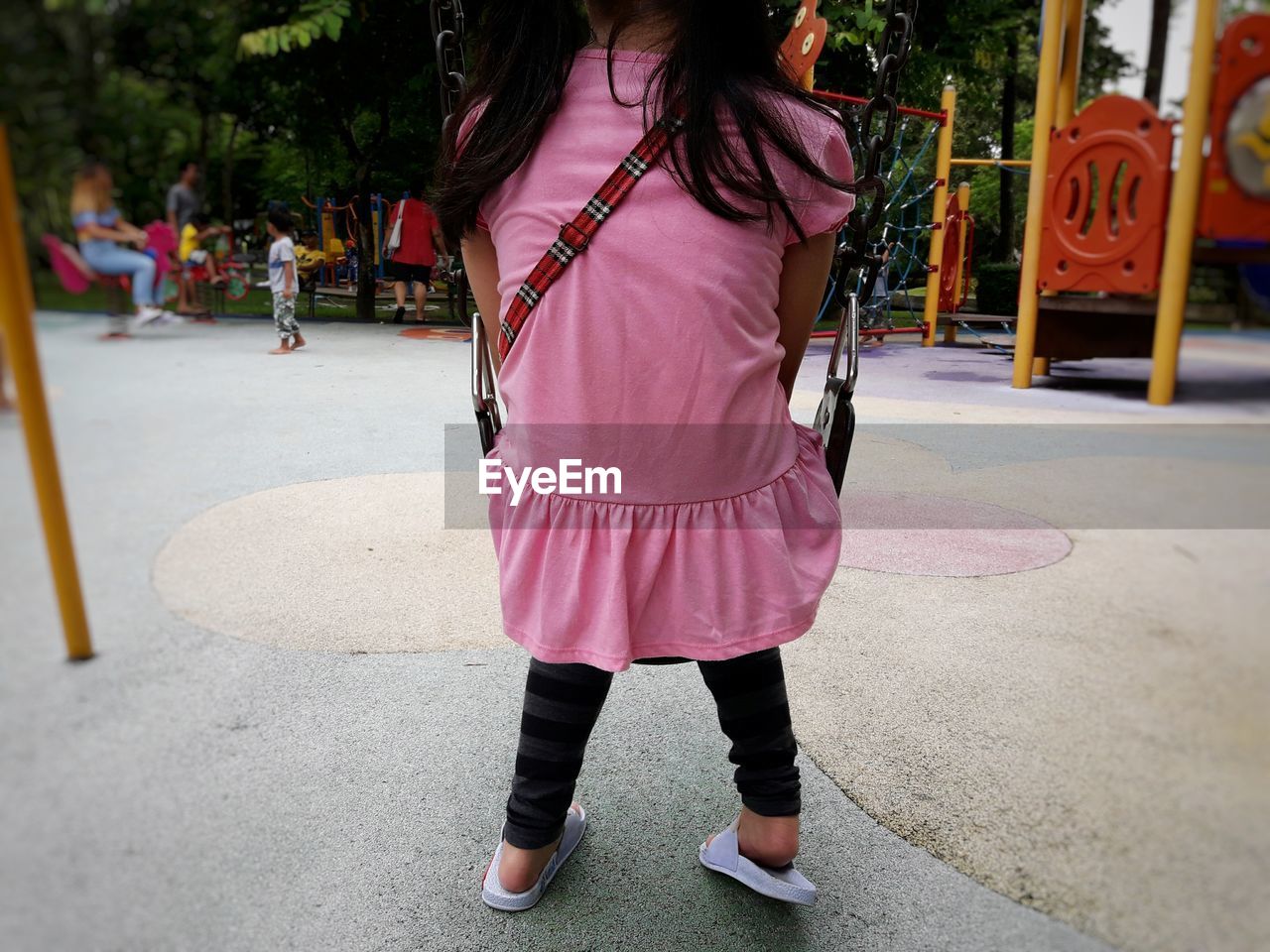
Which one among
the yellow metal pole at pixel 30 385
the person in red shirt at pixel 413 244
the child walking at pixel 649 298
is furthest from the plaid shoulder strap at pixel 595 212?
the yellow metal pole at pixel 30 385

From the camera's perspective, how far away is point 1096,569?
3.41 feet

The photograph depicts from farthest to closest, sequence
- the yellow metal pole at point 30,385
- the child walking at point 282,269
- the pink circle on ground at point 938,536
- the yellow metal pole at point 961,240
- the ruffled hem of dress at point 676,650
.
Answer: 1. the pink circle on ground at point 938,536
2. the ruffled hem of dress at point 676,650
3. the yellow metal pole at point 961,240
4. the child walking at point 282,269
5. the yellow metal pole at point 30,385

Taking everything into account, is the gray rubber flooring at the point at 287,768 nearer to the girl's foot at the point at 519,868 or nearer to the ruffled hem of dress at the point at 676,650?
the girl's foot at the point at 519,868

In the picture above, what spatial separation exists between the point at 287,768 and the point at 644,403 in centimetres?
87

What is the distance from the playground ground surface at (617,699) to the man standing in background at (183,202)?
0.04 metres

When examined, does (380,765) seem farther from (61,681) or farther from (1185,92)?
(1185,92)

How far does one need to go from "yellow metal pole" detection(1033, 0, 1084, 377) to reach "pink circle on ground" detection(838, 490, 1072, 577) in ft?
4.65

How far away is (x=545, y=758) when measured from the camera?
1211 mm

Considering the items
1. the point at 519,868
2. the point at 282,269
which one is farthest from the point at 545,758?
the point at 282,269

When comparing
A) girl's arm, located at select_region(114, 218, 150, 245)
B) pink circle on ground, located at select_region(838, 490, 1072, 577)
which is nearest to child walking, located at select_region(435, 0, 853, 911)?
girl's arm, located at select_region(114, 218, 150, 245)

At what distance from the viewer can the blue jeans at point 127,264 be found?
0.41 m

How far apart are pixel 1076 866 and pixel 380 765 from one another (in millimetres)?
1070

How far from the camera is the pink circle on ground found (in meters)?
2.33

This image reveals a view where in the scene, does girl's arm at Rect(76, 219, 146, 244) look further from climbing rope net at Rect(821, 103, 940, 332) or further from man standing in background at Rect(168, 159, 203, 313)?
climbing rope net at Rect(821, 103, 940, 332)
